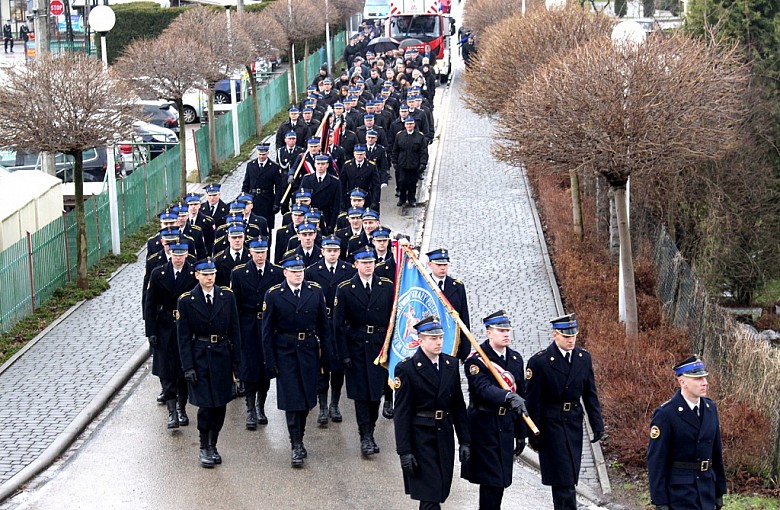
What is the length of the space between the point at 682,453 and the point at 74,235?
39.3 feet

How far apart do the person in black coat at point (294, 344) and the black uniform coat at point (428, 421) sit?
2.07 m

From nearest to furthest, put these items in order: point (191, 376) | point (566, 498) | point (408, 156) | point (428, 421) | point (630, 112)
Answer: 1. point (428, 421)
2. point (566, 498)
3. point (191, 376)
4. point (630, 112)
5. point (408, 156)

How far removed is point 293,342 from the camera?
37.1ft

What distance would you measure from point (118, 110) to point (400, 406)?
9.47 meters

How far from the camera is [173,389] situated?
1241 centimetres

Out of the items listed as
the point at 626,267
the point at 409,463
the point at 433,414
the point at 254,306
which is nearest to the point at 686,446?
the point at 433,414

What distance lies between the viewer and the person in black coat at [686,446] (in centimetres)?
855

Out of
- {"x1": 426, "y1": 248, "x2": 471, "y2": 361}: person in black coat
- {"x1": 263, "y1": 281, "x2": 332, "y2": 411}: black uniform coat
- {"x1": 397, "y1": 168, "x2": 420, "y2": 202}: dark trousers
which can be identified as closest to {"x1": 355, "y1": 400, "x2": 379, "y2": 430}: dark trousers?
{"x1": 263, "y1": 281, "x2": 332, "y2": 411}: black uniform coat

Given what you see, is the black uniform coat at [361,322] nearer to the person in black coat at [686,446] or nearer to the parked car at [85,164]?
the person in black coat at [686,446]

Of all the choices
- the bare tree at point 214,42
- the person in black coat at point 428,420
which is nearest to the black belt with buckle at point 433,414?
the person in black coat at point 428,420

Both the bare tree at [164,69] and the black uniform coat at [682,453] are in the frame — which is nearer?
the black uniform coat at [682,453]

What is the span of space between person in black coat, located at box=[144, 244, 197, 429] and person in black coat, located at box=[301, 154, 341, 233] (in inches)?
227

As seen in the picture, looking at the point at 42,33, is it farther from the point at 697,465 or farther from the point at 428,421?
the point at 697,465

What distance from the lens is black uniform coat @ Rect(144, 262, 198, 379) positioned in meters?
12.3
